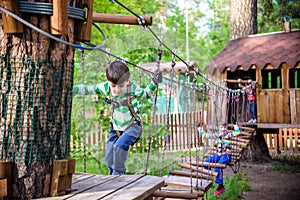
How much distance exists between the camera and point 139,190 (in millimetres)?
1697

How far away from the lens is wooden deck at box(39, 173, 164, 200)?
5.24 ft

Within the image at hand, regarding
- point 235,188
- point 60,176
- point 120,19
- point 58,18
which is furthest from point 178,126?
point 58,18

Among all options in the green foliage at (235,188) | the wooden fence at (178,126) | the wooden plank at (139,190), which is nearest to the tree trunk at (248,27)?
the wooden fence at (178,126)

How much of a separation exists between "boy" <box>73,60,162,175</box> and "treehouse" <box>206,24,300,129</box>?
5.24 m

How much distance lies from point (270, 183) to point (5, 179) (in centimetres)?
653

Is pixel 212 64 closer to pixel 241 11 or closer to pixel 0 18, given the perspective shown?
pixel 241 11

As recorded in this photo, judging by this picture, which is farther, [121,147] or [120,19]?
[121,147]

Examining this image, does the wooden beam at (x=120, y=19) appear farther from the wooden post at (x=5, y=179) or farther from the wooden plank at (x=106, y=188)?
the wooden post at (x=5, y=179)

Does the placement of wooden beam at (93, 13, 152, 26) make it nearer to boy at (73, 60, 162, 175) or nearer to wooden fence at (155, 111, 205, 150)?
boy at (73, 60, 162, 175)

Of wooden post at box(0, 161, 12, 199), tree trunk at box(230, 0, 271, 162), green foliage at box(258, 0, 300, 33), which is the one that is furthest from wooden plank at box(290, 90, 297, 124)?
wooden post at box(0, 161, 12, 199)

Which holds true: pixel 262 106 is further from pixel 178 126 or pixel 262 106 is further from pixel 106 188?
pixel 106 188

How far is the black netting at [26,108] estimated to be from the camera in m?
1.53

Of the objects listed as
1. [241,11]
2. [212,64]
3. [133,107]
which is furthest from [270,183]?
[133,107]

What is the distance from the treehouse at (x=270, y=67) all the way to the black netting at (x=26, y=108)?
21.9 ft
